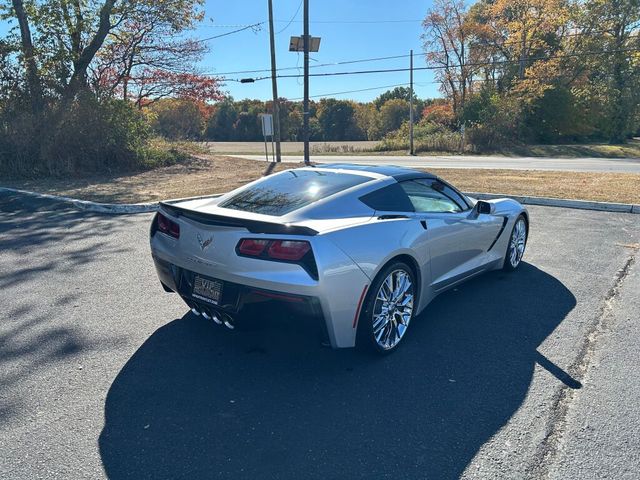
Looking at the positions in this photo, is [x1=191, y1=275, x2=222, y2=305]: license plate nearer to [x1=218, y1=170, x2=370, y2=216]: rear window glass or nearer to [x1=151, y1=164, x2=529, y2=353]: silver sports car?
[x1=151, y1=164, x2=529, y2=353]: silver sports car

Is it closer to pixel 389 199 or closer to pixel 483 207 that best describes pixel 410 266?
pixel 389 199

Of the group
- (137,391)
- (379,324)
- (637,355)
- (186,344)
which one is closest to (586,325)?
(637,355)

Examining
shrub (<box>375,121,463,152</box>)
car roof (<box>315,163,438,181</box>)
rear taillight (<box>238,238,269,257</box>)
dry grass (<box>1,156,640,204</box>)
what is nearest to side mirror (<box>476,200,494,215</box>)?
car roof (<box>315,163,438,181</box>)

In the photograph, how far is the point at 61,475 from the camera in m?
2.36

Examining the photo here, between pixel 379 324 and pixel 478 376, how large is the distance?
2.51ft

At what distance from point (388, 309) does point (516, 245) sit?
2754 millimetres

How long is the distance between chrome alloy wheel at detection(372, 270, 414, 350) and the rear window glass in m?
0.87

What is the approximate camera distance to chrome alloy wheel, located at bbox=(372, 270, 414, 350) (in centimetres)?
352

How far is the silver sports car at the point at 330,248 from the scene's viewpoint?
3125 mm

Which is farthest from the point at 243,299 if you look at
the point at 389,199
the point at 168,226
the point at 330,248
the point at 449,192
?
the point at 449,192

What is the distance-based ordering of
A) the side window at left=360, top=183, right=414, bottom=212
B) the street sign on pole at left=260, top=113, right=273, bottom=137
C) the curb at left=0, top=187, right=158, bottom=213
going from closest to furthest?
1. the side window at left=360, top=183, right=414, bottom=212
2. the curb at left=0, top=187, right=158, bottom=213
3. the street sign on pole at left=260, top=113, right=273, bottom=137

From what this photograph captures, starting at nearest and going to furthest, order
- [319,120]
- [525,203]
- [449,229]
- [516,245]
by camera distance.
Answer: [449,229], [516,245], [525,203], [319,120]

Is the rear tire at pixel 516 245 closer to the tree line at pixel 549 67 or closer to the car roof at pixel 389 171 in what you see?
the car roof at pixel 389 171

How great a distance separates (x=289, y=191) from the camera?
4039mm
